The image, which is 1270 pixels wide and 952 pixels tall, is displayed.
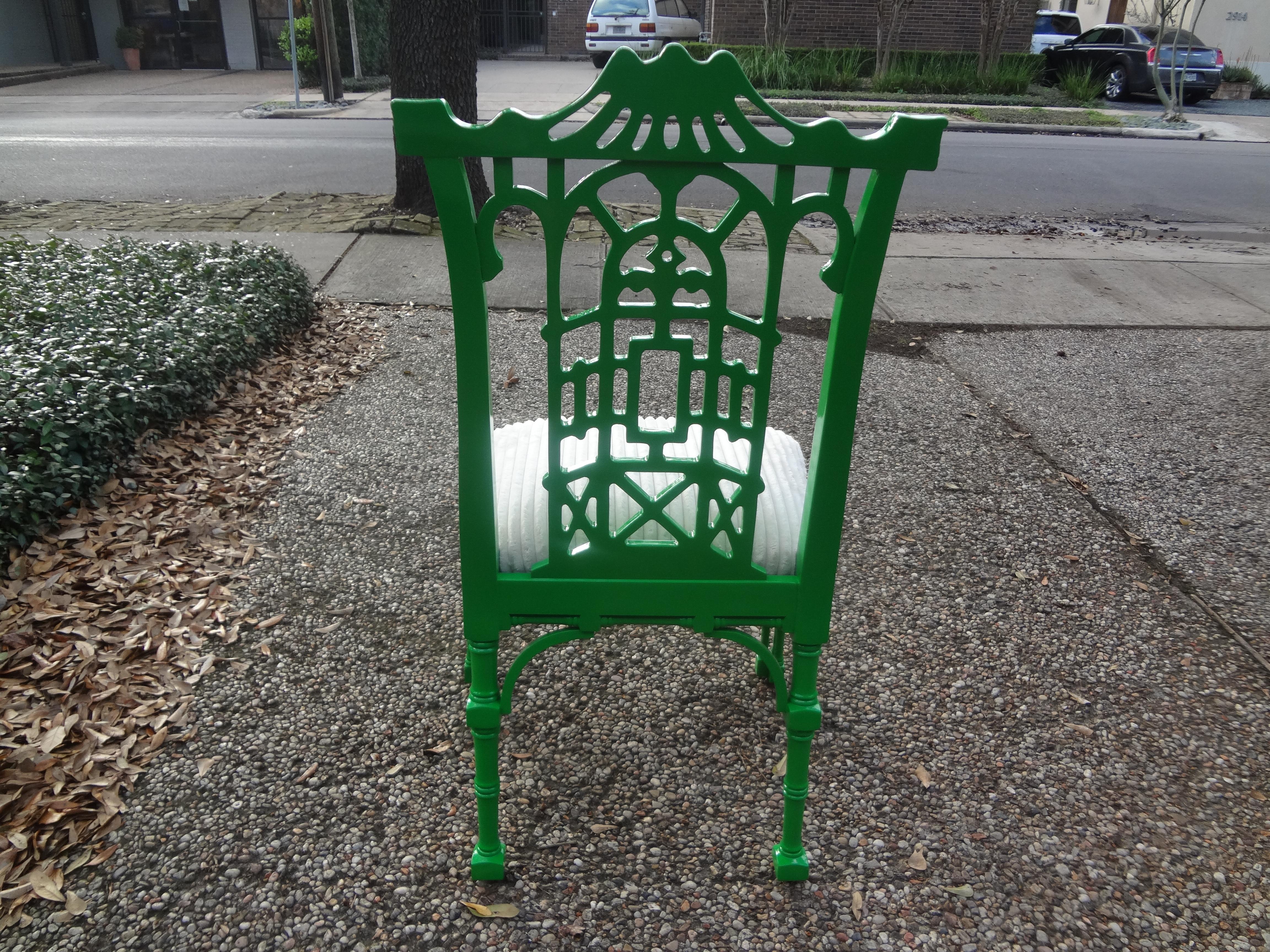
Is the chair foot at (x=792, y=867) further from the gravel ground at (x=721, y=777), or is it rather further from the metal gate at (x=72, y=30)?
the metal gate at (x=72, y=30)

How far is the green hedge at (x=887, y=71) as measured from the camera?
806 inches

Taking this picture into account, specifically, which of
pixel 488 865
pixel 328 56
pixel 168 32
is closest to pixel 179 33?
pixel 168 32

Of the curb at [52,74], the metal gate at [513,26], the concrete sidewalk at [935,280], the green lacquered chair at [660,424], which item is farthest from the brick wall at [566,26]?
the green lacquered chair at [660,424]

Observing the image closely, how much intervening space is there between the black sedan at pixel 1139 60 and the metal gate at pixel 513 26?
17.0 m

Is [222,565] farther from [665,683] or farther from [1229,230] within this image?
[1229,230]

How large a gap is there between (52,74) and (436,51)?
71.1ft

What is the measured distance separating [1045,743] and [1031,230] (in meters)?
7.61

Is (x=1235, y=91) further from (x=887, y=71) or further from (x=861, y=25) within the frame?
(x=887, y=71)

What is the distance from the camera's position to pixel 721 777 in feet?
7.57

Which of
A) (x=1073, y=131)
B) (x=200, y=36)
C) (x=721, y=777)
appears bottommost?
(x=721, y=777)

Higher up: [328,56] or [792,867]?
[328,56]

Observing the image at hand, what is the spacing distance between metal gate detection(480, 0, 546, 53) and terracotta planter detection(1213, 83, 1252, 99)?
20114 millimetres

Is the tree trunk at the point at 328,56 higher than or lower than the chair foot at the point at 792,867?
higher

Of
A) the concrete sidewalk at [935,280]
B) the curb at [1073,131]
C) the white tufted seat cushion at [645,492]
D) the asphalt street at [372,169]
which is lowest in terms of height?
the concrete sidewalk at [935,280]
